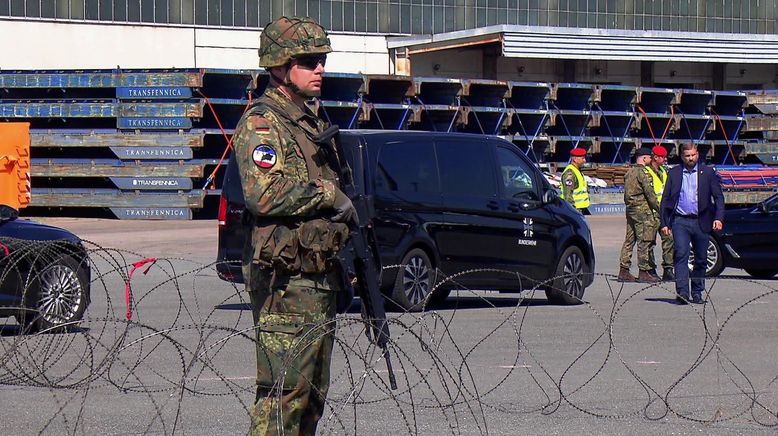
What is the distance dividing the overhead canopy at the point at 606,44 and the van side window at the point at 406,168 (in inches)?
975

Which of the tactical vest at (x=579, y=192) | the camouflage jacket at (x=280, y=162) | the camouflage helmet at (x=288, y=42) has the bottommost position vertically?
the tactical vest at (x=579, y=192)

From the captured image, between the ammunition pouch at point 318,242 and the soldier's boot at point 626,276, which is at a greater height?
the ammunition pouch at point 318,242

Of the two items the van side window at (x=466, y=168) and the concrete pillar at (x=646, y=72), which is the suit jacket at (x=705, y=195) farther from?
the concrete pillar at (x=646, y=72)

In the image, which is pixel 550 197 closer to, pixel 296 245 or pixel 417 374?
pixel 417 374

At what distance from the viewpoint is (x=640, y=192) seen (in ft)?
61.4

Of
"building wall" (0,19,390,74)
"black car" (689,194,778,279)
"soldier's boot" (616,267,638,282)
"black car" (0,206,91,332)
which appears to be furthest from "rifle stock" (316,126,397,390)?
"building wall" (0,19,390,74)

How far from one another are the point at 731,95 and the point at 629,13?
11.2m

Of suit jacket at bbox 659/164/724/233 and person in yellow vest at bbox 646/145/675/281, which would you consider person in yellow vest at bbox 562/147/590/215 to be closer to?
person in yellow vest at bbox 646/145/675/281

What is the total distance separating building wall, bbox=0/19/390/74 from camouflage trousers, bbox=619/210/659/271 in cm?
2195

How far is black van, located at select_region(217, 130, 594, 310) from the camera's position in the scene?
13938 mm

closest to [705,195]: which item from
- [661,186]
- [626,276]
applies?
[626,276]

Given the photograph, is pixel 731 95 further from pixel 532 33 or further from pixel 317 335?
pixel 317 335

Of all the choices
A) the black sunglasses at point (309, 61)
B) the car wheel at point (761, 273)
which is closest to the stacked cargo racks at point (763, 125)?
the car wheel at point (761, 273)

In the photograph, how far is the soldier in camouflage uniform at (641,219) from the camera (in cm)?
1858
